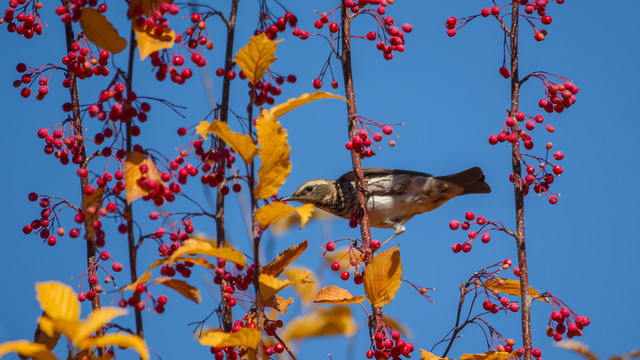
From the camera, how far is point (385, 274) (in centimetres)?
265

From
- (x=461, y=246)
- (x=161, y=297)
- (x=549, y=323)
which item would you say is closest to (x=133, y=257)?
(x=161, y=297)

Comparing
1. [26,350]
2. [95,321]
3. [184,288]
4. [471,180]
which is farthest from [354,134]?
[471,180]

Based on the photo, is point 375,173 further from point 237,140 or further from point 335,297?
point 237,140

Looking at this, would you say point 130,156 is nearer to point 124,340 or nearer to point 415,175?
point 124,340

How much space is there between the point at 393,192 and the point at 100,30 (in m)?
3.98

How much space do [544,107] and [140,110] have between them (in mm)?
1825

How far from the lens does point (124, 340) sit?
1.86 meters

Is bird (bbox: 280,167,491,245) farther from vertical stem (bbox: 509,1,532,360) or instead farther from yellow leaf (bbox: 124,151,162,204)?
yellow leaf (bbox: 124,151,162,204)

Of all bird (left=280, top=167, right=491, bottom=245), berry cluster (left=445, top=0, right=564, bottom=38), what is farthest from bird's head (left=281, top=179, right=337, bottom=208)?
berry cluster (left=445, top=0, right=564, bottom=38)

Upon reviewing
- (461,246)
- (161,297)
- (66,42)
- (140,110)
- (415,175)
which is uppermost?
(415,175)

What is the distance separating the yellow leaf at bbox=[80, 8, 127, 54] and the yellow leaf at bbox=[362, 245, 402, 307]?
1.19m

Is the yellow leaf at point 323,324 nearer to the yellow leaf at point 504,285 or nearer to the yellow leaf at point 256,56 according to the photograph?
the yellow leaf at point 504,285

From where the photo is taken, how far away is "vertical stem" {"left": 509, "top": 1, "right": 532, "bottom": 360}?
2.60 m

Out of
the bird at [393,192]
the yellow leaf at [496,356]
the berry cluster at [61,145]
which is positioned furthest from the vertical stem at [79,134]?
the bird at [393,192]
